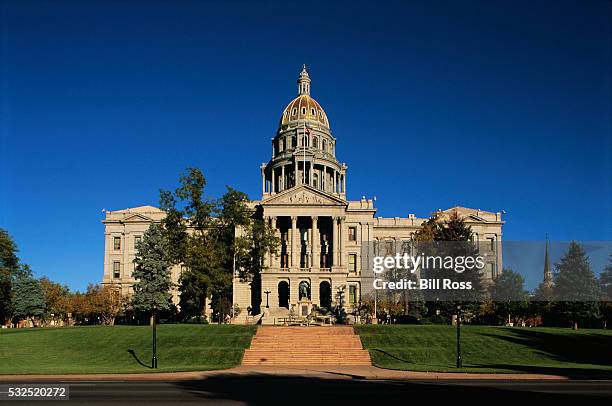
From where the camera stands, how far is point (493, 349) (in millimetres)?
49969

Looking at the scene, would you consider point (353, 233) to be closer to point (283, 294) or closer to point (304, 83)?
point (283, 294)

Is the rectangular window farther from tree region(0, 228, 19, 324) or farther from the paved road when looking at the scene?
the paved road

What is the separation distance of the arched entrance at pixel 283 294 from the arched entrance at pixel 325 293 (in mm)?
4859

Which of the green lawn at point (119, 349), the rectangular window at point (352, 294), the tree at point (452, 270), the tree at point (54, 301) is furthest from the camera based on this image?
the rectangular window at point (352, 294)

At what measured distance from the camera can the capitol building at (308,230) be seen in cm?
8888

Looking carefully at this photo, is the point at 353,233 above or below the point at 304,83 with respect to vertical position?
below

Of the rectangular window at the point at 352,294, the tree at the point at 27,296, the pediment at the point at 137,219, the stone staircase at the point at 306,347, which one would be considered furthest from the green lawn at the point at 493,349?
the pediment at the point at 137,219

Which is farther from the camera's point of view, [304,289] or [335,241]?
[335,241]

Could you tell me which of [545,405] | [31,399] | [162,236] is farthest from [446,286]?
[31,399]

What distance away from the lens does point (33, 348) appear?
5041 centimetres

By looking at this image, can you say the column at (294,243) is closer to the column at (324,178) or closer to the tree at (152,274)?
the tree at (152,274)

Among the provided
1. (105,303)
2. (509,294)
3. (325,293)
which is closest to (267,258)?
(325,293)

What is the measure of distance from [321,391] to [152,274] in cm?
4897

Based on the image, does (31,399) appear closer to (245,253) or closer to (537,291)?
(245,253)
